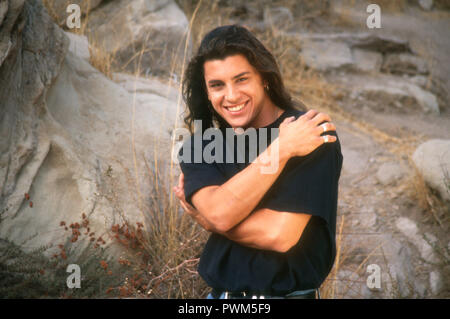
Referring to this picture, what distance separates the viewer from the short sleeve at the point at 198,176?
1.67 m

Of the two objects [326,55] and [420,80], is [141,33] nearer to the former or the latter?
[326,55]

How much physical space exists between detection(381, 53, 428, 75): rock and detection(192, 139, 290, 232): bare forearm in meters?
6.83

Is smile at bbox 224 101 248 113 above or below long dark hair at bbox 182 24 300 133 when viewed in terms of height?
below

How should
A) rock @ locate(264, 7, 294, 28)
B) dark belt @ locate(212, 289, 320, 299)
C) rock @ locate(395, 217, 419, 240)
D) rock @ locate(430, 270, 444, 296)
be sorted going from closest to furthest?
1. dark belt @ locate(212, 289, 320, 299)
2. rock @ locate(430, 270, 444, 296)
3. rock @ locate(395, 217, 419, 240)
4. rock @ locate(264, 7, 294, 28)

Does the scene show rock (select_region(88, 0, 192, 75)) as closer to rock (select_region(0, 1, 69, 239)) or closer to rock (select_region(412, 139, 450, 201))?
rock (select_region(0, 1, 69, 239))

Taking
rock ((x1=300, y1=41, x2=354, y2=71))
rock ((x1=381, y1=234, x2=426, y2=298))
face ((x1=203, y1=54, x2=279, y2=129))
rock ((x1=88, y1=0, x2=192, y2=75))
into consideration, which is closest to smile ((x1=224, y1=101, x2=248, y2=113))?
face ((x1=203, y1=54, x2=279, y2=129))

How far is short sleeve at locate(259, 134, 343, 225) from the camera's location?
148cm

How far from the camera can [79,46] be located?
14.9ft

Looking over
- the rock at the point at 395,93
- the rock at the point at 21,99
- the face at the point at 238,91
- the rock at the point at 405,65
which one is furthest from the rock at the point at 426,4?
the face at the point at 238,91

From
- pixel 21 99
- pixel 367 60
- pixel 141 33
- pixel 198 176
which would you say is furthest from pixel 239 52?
pixel 367 60

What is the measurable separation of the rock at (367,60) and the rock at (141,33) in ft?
11.1

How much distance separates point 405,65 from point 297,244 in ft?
22.7

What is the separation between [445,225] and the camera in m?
3.91
